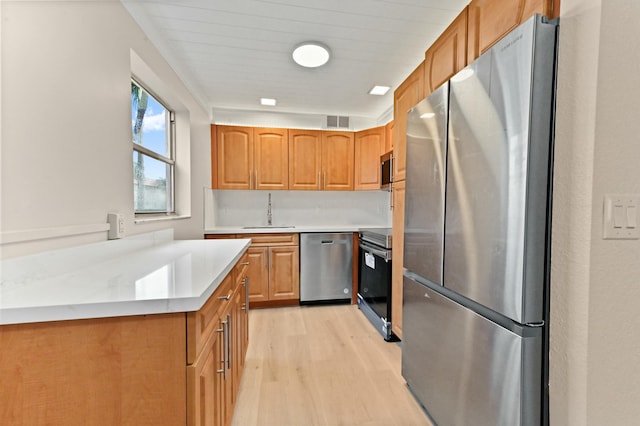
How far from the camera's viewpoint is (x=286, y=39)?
6.42 feet

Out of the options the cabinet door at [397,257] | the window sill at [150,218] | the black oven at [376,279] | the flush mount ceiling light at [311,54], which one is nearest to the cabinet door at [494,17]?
the cabinet door at [397,257]

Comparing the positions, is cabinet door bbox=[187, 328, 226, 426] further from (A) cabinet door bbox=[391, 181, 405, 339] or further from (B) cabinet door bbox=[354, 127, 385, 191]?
(B) cabinet door bbox=[354, 127, 385, 191]

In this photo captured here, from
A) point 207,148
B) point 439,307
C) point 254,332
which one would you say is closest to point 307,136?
point 207,148

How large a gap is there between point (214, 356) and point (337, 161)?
2856 mm

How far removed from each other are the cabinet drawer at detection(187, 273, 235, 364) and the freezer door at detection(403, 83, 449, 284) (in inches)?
40.4

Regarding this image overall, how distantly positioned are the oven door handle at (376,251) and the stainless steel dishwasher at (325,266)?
217 millimetres

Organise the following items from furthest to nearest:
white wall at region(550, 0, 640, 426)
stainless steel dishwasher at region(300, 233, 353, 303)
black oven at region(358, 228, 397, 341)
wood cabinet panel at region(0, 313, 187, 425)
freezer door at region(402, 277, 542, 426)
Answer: stainless steel dishwasher at region(300, 233, 353, 303) → black oven at region(358, 228, 397, 341) → freezer door at region(402, 277, 542, 426) → white wall at region(550, 0, 640, 426) → wood cabinet panel at region(0, 313, 187, 425)

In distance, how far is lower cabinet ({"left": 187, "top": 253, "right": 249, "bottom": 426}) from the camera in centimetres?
77

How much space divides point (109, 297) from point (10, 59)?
0.91 metres

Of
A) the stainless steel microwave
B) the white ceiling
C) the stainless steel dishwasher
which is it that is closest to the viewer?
the white ceiling

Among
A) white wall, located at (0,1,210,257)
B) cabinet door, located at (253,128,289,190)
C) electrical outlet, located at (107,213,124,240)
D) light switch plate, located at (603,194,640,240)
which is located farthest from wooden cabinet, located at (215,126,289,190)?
light switch plate, located at (603,194,640,240)

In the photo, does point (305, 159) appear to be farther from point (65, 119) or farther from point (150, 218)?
point (65, 119)

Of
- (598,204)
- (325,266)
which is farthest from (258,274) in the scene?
(598,204)

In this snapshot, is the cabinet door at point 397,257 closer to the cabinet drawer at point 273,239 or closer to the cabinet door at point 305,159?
the cabinet drawer at point 273,239
